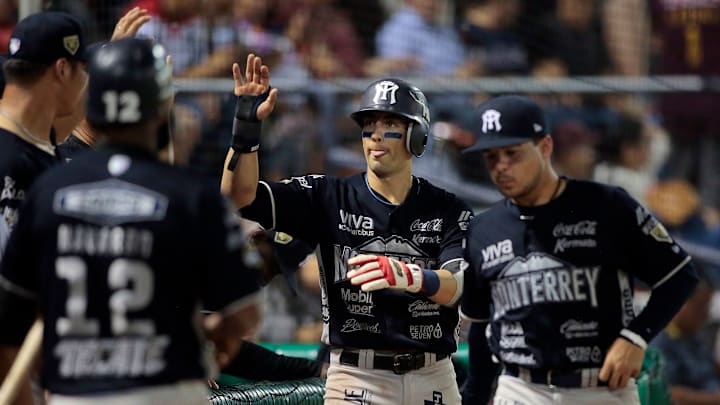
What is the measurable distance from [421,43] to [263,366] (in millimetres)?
4877

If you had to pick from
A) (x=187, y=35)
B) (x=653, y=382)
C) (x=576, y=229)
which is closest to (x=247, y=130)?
(x=576, y=229)

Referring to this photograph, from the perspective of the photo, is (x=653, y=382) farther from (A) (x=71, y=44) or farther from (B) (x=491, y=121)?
(A) (x=71, y=44)

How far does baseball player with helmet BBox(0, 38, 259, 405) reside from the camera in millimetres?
3527

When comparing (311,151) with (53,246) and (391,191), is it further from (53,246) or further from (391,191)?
(53,246)

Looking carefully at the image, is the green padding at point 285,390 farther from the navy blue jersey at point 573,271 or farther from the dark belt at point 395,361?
the navy blue jersey at point 573,271

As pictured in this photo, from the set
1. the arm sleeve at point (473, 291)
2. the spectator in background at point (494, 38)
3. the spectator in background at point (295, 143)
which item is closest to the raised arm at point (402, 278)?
the arm sleeve at point (473, 291)

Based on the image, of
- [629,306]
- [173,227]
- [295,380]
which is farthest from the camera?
[295,380]

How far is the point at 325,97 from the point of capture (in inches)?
399

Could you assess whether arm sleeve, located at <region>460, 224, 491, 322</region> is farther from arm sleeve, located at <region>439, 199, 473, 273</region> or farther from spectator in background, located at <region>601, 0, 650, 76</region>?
spectator in background, located at <region>601, 0, 650, 76</region>

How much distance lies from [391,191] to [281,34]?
5.32 meters

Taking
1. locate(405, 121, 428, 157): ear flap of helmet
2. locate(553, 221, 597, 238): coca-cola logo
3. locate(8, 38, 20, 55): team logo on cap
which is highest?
locate(8, 38, 20, 55): team logo on cap

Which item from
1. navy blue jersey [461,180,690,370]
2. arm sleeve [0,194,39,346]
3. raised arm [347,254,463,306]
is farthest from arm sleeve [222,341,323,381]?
arm sleeve [0,194,39,346]

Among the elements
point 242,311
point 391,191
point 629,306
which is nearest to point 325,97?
point 391,191

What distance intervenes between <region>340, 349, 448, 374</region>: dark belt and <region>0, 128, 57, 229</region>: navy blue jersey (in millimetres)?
1575
